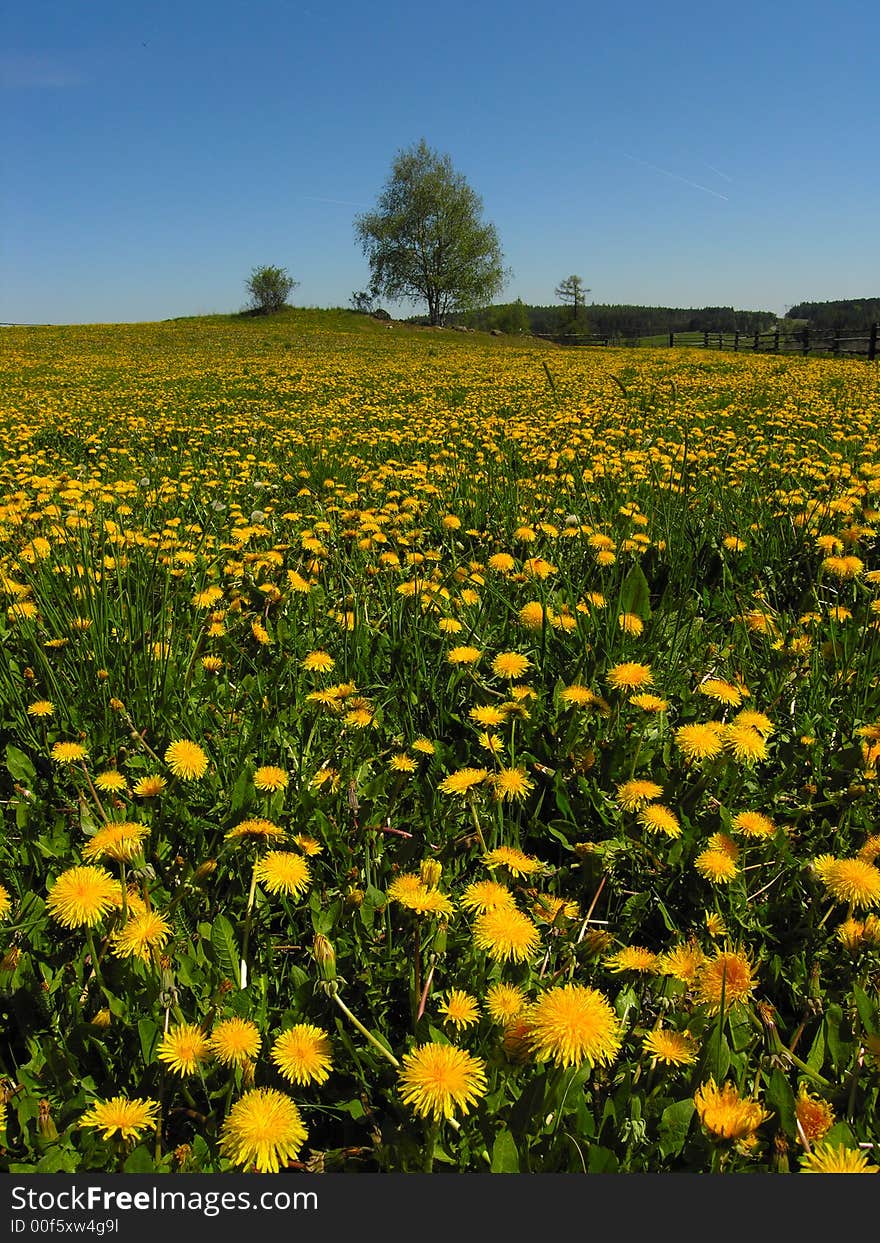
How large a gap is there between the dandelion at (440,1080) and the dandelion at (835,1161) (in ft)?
1.45

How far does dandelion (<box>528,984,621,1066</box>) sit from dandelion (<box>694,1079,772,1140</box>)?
5.4 inches

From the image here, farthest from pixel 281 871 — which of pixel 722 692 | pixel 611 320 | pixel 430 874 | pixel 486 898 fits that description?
pixel 611 320

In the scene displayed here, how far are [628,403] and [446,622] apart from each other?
23.9 feet

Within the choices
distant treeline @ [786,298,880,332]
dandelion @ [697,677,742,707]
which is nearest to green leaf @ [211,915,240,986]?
dandelion @ [697,677,742,707]

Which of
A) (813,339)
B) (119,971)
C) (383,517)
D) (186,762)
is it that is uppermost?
(813,339)

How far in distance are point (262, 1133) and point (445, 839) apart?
0.87 metres

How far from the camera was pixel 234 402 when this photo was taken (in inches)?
395

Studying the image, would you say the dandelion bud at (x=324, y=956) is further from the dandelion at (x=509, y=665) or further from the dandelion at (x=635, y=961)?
the dandelion at (x=509, y=665)

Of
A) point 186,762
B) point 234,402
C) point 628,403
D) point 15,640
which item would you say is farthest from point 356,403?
point 186,762

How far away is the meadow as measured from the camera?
1.14 m

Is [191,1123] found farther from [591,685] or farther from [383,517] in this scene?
[383,517]

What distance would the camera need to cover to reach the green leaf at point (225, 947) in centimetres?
142

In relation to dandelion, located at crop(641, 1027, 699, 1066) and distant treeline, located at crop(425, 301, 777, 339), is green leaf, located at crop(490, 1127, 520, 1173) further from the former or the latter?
distant treeline, located at crop(425, 301, 777, 339)

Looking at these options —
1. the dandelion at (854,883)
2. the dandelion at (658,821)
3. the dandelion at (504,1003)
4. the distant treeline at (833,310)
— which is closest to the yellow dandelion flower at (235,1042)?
the dandelion at (504,1003)
